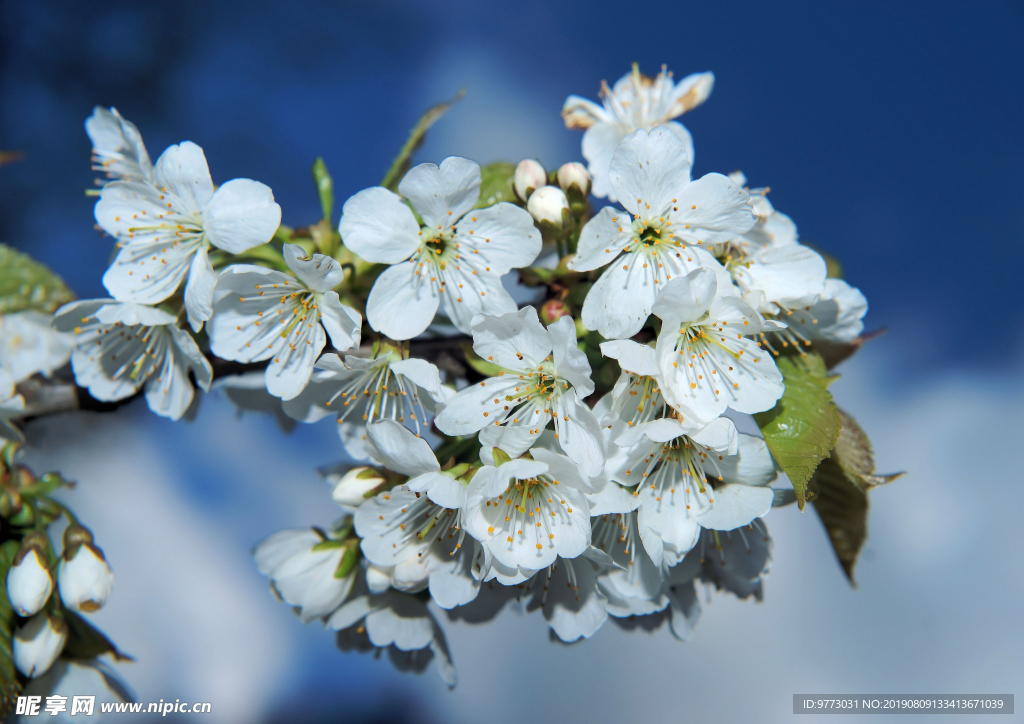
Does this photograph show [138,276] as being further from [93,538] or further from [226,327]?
[93,538]

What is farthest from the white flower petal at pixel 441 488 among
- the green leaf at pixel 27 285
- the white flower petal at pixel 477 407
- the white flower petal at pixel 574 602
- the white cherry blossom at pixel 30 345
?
the green leaf at pixel 27 285

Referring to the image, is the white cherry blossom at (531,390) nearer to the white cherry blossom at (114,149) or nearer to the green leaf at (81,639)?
the white cherry blossom at (114,149)

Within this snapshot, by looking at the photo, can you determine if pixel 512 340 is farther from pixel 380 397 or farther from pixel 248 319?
pixel 248 319

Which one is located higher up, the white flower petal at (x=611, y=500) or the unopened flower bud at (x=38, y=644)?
the white flower petal at (x=611, y=500)

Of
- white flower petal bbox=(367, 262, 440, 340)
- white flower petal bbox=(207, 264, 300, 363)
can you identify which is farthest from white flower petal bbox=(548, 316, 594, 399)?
white flower petal bbox=(207, 264, 300, 363)

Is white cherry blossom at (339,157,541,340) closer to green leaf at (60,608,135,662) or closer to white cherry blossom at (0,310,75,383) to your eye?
white cherry blossom at (0,310,75,383)

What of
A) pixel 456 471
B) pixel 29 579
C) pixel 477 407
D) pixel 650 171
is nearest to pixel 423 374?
pixel 477 407

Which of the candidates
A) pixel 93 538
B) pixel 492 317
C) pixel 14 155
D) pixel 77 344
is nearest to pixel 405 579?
pixel 492 317
